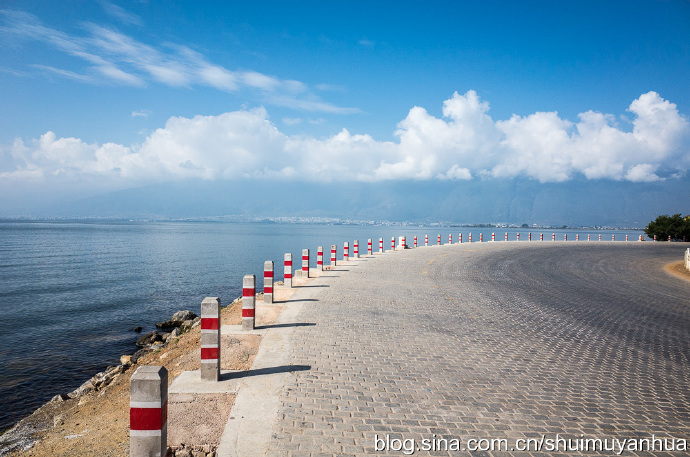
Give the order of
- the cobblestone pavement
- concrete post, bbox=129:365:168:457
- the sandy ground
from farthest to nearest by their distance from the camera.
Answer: the sandy ground < the cobblestone pavement < concrete post, bbox=129:365:168:457

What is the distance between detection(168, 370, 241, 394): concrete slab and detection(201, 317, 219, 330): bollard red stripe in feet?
2.47

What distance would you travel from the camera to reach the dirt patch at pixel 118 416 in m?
4.87

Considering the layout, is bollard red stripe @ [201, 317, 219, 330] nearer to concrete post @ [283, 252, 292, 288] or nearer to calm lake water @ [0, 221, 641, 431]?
calm lake water @ [0, 221, 641, 431]

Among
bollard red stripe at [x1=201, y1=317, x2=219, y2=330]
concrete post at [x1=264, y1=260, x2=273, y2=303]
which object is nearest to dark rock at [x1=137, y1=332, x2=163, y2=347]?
concrete post at [x1=264, y1=260, x2=273, y2=303]

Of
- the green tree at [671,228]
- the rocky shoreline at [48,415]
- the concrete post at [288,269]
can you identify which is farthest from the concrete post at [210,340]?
the green tree at [671,228]

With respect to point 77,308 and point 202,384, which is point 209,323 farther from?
point 77,308

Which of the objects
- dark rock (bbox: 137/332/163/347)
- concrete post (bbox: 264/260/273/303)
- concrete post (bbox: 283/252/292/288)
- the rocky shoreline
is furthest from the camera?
dark rock (bbox: 137/332/163/347)

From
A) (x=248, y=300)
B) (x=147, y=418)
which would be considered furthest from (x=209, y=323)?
(x=248, y=300)

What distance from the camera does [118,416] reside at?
20.5ft

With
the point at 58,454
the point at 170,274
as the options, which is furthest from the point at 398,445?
the point at 170,274

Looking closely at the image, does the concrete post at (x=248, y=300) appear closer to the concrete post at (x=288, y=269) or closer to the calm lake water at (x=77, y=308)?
the concrete post at (x=288, y=269)

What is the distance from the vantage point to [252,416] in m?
4.84

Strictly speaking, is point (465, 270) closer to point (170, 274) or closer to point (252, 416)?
point (252, 416)

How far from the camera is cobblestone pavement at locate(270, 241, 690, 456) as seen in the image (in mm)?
4551
